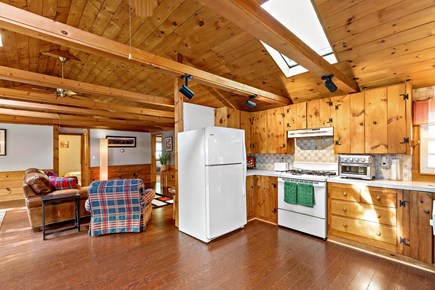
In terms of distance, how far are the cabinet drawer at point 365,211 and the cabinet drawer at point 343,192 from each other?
0.07 m

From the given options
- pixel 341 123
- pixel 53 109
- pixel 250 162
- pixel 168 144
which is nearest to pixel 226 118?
pixel 250 162

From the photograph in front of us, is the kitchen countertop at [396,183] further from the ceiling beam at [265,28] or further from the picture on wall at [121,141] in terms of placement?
the picture on wall at [121,141]

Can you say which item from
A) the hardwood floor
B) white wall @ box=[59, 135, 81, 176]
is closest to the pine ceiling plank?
the hardwood floor

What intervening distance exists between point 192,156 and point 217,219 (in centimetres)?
107

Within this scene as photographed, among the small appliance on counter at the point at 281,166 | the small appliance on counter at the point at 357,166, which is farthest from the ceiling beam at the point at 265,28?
the small appliance on counter at the point at 281,166

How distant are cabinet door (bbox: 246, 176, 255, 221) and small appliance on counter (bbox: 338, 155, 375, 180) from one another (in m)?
1.56

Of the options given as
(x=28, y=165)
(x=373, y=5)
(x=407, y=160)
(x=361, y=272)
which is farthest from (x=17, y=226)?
(x=407, y=160)

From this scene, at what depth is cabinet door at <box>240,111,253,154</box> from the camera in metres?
4.51

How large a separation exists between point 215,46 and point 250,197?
286cm

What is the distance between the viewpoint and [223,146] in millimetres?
3264

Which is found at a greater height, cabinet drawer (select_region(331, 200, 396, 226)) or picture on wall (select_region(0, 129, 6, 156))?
picture on wall (select_region(0, 129, 6, 156))

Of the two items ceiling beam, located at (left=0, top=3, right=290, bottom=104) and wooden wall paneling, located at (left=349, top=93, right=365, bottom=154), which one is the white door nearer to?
ceiling beam, located at (left=0, top=3, right=290, bottom=104)

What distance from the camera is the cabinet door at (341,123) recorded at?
3273 mm

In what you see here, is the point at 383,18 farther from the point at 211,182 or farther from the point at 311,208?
the point at 211,182
